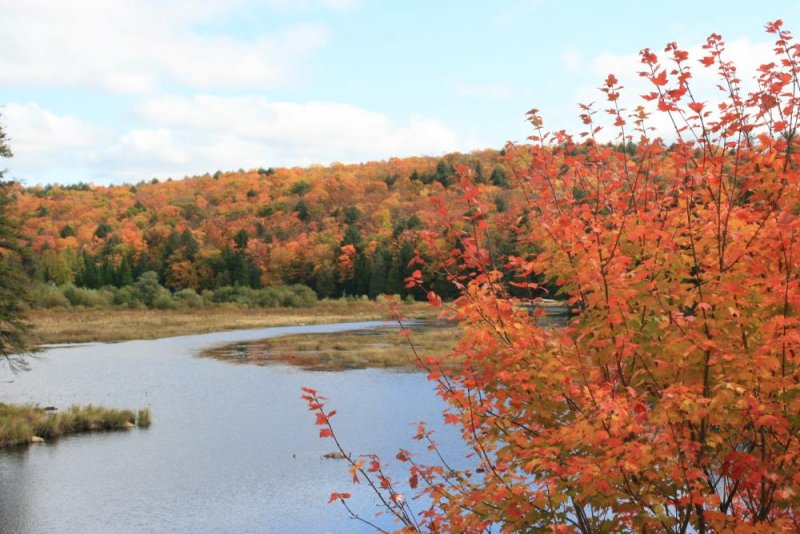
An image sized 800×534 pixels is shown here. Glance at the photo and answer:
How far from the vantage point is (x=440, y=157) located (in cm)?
17662

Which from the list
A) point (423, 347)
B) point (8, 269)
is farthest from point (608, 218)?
point (423, 347)

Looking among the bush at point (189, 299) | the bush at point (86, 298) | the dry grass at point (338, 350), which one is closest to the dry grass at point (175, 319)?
the bush at point (189, 299)

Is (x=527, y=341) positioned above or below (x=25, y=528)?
above

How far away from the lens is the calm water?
56.9ft

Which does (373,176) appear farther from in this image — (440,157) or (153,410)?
(153,410)

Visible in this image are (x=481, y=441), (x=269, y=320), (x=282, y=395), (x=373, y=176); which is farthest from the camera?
(x=373, y=176)

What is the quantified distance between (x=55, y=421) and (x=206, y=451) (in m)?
5.22

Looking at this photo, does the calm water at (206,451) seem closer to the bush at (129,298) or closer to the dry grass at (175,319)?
the dry grass at (175,319)

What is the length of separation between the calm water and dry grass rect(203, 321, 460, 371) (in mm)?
2947

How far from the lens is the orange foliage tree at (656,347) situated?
5.25 metres

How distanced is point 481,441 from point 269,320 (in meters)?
69.7

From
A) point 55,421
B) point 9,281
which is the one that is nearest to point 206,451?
point 55,421

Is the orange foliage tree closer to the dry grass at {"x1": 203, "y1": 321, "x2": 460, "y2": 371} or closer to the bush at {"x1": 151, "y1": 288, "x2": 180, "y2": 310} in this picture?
the dry grass at {"x1": 203, "y1": 321, "x2": 460, "y2": 371}

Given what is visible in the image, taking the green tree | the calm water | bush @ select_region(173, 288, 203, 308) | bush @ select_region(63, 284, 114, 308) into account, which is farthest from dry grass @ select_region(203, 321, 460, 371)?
bush @ select_region(173, 288, 203, 308)
